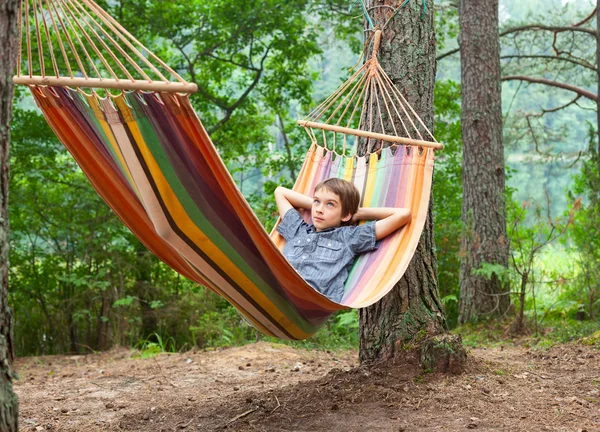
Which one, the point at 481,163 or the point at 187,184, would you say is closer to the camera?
the point at 187,184

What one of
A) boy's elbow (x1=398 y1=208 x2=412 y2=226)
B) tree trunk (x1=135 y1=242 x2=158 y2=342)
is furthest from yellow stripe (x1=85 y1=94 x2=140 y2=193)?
tree trunk (x1=135 y1=242 x2=158 y2=342)

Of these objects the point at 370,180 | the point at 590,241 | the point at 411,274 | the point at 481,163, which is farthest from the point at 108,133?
the point at 590,241

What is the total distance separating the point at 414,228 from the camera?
254cm

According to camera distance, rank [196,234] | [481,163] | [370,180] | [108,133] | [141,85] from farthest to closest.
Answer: [481,163]
[370,180]
[196,234]
[108,133]
[141,85]

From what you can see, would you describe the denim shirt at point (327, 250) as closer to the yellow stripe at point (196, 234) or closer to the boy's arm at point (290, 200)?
the boy's arm at point (290, 200)

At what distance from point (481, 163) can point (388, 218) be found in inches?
104

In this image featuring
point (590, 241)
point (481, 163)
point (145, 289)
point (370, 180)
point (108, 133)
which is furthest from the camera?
point (145, 289)

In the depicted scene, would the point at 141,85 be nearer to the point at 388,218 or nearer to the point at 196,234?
the point at 196,234

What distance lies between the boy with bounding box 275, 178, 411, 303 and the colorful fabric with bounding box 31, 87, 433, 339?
0.07 m

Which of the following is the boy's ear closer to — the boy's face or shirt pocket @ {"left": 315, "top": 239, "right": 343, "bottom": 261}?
the boy's face

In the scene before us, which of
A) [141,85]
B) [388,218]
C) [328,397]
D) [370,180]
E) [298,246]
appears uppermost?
[141,85]

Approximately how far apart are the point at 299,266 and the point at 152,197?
0.93 metres

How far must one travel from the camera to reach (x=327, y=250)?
270cm

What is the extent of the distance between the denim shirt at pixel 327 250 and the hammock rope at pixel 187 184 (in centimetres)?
5
